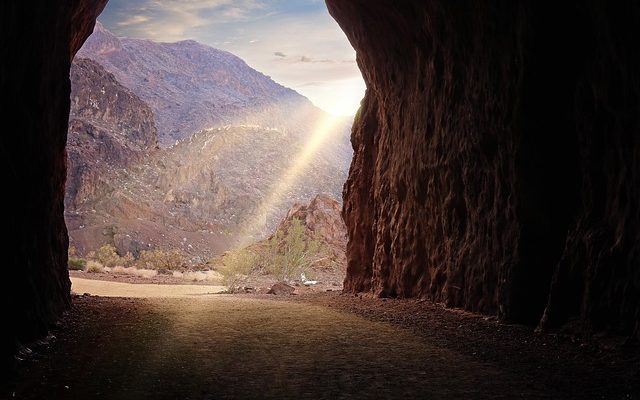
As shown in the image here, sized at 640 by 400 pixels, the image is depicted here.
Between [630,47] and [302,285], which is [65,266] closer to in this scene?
[630,47]

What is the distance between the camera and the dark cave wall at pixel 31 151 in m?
7.12

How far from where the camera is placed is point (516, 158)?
9.95m

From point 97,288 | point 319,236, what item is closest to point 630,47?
point 97,288

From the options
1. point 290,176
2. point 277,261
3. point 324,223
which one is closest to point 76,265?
point 277,261

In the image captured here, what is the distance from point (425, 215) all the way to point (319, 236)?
1461 inches

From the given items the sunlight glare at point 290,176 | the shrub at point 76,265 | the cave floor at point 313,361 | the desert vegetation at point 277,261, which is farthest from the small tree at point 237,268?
the sunlight glare at point 290,176

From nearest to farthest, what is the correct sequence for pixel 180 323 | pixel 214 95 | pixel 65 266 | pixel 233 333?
pixel 233 333 < pixel 180 323 < pixel 65 266 < pixel 214 95

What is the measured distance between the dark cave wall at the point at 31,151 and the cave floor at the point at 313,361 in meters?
0.53

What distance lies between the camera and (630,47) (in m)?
7.30

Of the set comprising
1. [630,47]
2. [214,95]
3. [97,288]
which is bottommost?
[97,288]

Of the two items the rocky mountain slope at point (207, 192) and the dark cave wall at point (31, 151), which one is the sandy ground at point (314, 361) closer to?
the dark cave wall at point (31, 151)

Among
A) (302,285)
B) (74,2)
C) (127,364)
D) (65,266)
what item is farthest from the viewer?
(302,285)

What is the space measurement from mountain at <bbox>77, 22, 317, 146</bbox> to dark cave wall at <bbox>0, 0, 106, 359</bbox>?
13131 centimetres

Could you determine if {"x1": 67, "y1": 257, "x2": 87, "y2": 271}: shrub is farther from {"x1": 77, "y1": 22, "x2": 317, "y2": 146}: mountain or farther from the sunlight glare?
{"x1": 77, "y1": 22, "x2": 317, "y2": 146}: mountain
